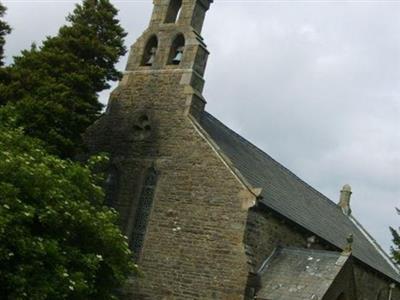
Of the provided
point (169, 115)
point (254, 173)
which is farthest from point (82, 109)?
point (254, 173)

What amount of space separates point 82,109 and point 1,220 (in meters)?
8.20

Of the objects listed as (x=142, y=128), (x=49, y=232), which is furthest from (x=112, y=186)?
(x=49, y=232)

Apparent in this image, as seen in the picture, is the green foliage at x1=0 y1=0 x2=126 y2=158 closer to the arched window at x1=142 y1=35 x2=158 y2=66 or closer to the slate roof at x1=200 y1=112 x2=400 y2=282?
the arched window at x1=142 y1=35 x2=158 y2=66

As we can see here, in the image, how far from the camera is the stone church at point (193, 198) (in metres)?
18.7

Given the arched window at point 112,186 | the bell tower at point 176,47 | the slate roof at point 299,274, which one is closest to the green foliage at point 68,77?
the bell tower at point 176,47

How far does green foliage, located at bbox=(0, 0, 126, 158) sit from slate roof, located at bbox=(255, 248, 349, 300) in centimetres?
779

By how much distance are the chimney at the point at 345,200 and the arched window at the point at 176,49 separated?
1845 cm

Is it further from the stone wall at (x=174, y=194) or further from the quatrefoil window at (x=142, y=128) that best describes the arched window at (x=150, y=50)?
the quatrefoil window at (x=142, y=128)

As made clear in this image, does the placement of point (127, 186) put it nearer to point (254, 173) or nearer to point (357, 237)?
point (254, 173)

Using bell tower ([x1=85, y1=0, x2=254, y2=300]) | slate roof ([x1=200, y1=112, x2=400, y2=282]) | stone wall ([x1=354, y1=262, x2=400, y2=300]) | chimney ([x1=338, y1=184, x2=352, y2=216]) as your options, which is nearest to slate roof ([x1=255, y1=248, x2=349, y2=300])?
bell tower ([x1=85, y1=0, x2=254, y2=300])

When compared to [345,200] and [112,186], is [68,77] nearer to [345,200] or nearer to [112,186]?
[112,186]

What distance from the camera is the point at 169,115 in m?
21.9

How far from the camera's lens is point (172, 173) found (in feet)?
68.2

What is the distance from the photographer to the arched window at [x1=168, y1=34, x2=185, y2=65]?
23.2 metres
